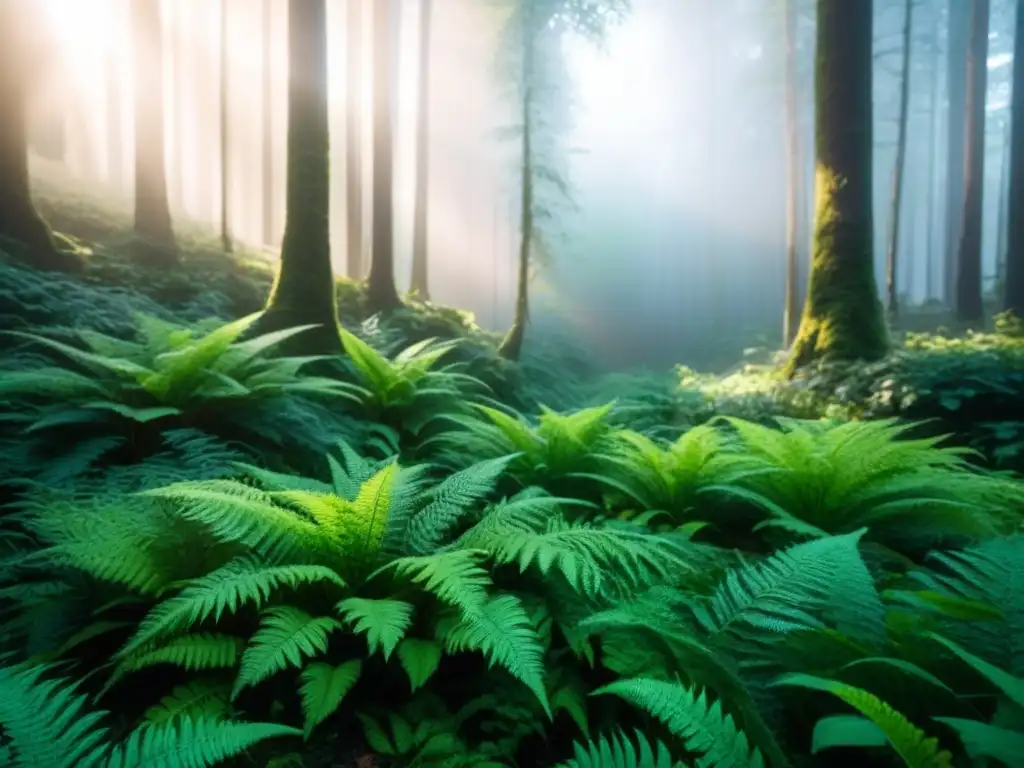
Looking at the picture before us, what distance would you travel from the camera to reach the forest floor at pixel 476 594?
1548mm

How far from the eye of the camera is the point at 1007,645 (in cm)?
159

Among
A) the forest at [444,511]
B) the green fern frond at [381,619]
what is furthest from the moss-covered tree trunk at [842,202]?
the green fern frond at [381,619]

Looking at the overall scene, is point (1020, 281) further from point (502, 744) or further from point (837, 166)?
point (502, 744)

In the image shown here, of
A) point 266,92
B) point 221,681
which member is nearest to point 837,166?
point 221,681

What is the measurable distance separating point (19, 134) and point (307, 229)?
4.20 meters

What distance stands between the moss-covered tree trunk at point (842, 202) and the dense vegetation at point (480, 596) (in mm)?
3706

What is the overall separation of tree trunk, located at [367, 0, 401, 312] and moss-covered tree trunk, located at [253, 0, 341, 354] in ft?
16.0

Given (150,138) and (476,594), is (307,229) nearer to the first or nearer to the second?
(476,594)

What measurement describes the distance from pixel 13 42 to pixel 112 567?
9.35 m

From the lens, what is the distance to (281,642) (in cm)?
187

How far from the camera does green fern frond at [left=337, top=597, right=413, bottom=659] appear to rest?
180 centimetres

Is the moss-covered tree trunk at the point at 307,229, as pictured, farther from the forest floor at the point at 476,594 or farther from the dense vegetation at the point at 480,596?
the dense vegetation at the point at 480,596

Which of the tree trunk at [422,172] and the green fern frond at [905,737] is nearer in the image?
the green fern frond at [905,737]

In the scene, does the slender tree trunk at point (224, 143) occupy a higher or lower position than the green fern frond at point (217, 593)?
higher
